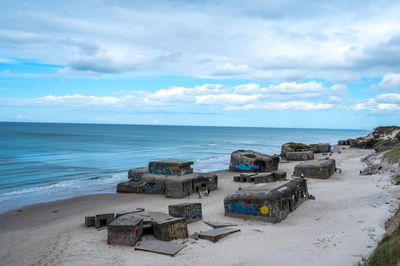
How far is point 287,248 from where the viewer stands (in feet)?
42.6

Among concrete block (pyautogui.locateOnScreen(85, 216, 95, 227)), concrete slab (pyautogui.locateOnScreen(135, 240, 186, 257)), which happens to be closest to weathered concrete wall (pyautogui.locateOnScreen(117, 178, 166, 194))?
concrete block (pyautogui.locateOnScreen(85, 216, 95, 227))

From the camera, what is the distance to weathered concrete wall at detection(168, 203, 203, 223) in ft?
58.7

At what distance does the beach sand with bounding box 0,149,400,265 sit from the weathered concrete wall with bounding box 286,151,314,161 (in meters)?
26.9

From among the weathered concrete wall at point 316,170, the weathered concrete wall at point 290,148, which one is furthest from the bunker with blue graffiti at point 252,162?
the weathered concrete wall at point 290,148

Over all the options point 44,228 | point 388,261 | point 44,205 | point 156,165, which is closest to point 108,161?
point 156,165

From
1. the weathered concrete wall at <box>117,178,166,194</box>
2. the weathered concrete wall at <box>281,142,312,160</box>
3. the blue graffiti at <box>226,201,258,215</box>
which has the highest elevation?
the weathered concrete wall at <box>281,142,312,160</box>

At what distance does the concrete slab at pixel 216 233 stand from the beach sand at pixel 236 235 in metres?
0.28

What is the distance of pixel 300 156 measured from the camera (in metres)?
53.0

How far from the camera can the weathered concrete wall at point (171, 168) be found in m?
30.3

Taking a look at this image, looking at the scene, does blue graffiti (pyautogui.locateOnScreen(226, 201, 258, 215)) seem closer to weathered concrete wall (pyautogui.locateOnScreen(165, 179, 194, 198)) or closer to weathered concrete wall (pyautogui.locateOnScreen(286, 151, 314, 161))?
weathered concrete wall (pyautogui.locateOnScreen(165, 179, 194, 198))

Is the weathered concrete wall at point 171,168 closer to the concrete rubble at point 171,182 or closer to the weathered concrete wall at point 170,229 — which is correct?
the concrete rubble at point 171,182

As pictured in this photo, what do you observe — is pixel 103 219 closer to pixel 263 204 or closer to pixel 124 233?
pixel 124 233

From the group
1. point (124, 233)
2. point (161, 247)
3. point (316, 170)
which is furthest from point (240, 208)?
point (316, 170)

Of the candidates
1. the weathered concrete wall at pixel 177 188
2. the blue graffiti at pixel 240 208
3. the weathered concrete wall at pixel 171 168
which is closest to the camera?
the blue graffiti at pixel 240 208
